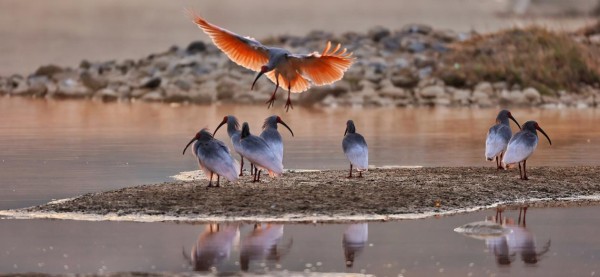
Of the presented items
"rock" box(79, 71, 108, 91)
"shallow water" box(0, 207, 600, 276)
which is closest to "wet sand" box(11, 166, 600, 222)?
"shallow water" box(0, 207, 600, 276)

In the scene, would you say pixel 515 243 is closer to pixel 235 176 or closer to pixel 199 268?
A: pixel 199 268

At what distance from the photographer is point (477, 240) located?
30.9 ft

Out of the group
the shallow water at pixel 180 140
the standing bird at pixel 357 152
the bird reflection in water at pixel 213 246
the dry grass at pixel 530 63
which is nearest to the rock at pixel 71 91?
the shallow water at pixel 180 140

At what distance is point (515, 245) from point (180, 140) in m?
11.5

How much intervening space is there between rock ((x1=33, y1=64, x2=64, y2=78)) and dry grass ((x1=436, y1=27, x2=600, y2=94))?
16.3m

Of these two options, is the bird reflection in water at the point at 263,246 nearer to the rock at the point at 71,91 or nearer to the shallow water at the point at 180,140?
the shallow water at the point at 180,140

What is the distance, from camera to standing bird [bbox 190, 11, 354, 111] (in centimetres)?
1551

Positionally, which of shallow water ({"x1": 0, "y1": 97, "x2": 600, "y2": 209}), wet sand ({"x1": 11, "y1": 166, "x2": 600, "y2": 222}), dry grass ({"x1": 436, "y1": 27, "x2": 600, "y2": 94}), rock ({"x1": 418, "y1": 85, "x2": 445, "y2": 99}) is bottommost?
wet sand ({"x1": 11, "y1": 166, "x2": 600, "y2": 222})

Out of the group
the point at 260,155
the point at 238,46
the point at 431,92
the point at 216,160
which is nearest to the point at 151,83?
the point at 431,92

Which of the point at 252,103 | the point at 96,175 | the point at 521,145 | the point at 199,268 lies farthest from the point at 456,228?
the point at 252,103

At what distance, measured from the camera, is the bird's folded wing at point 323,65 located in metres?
15.3

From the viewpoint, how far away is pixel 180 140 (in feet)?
66.3

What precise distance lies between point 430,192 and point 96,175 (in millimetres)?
4464

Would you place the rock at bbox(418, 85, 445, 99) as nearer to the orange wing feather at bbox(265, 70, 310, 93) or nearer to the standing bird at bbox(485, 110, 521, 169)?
the orange wing feather at bbox(265, 70, 310, 93)
